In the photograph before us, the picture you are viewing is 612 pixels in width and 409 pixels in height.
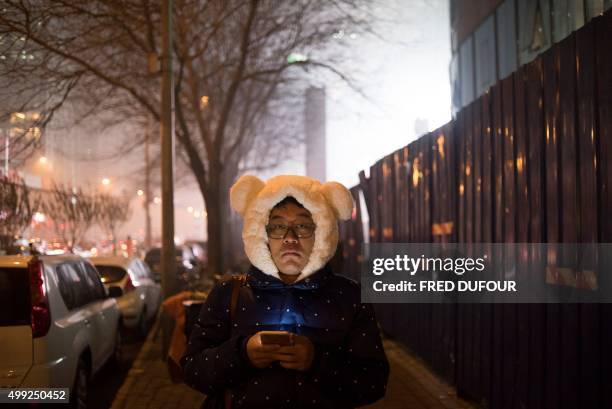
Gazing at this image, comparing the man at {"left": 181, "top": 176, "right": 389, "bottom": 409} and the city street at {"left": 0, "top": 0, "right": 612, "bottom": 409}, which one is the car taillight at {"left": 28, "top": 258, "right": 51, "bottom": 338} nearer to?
the city street at {"left": 0, "top": 0, "right": 612, "bottom": 409}

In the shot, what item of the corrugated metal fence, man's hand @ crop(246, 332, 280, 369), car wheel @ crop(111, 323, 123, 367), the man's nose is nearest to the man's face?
the man's nose

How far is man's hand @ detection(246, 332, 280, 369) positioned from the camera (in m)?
2.21

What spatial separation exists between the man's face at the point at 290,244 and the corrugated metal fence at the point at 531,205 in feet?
6.56

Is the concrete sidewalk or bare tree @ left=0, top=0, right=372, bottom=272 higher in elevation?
bare tree @ left=0, top=0, right=372, bottom=272

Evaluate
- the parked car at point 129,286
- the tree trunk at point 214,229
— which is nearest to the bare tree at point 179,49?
the tree trunk at point 214,229

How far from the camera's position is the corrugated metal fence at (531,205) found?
3678 millimetres

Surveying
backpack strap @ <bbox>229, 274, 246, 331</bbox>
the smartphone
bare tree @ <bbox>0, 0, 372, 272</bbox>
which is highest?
bare tree @ <bbox>0, 0, 372, 272</bbox>

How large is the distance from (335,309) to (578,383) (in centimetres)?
222

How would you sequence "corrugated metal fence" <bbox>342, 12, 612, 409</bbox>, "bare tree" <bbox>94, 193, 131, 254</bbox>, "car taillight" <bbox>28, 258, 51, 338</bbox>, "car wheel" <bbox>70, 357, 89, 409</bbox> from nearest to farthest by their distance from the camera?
"corrugated metal fence" <bbox>342, 12, 612, 409</bbox>
"car taillight" <bbox>28, 258, 51, 338</bbox>
"car wheel" <bbox>70, 357, 89, 409</bbox>
"bare tree" <bbox>94, 193, 131, 254</bbox>

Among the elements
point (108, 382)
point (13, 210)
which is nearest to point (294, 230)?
point (108, 382)

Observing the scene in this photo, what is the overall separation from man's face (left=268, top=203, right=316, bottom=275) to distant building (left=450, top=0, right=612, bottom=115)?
30.0ft

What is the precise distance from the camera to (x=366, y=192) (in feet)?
39.9

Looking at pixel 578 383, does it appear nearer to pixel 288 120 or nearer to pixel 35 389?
pixel 35 389

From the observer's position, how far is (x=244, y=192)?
2742 millimetres
